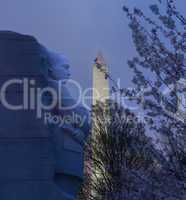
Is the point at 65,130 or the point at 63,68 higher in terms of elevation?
the point at 63,68

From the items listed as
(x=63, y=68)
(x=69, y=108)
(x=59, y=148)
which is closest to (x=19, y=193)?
(x=59, y=148)

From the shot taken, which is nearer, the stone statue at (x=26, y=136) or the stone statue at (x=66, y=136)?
the stone statue at (x=26, y=136)

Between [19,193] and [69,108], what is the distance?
0.93 m

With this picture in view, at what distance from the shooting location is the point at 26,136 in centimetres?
578

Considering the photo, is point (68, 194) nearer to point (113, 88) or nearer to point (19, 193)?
point (19, 193)

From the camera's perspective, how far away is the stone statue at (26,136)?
5.75 m

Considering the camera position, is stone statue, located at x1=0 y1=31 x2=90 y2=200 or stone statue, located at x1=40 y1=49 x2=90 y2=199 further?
stone statue, located at x1=40 y1=49 x2=90 y2=199

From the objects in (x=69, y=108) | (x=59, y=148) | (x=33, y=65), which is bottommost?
(x=59, y=148)

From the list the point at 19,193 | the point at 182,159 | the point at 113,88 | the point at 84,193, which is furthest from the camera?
the point at 84,193

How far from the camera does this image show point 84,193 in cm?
1833

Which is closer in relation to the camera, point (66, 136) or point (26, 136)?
point (26, 136)

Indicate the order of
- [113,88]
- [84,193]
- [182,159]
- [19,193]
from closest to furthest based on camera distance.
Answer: [19,193] < [113,88] < [182,159] < [84,193]

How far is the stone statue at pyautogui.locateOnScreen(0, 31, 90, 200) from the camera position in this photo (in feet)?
18.9

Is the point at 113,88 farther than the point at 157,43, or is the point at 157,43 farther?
the point at 113,88
